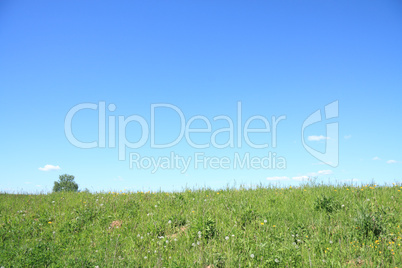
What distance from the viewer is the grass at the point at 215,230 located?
5895mm

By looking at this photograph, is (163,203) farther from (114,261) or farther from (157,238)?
(114,261)

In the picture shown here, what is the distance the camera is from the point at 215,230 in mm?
7094

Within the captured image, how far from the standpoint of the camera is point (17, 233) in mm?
8836

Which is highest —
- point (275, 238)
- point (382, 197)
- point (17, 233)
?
point (382, 197)

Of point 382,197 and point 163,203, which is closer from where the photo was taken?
point 382,197

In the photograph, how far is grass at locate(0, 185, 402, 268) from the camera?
5.89m

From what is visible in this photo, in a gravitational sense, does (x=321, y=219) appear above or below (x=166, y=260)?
above

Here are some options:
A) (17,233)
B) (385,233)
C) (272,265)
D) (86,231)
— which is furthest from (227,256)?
(17,233)

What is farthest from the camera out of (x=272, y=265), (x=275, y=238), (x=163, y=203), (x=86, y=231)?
(x=163, y=203)

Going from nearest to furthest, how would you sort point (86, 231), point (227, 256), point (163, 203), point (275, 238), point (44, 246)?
1. point (227, 256)
2. point (275, 238)
3. point (44, 246)
4. point (86, 231)
5. point (163, 203)

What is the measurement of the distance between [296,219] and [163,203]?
4321mm

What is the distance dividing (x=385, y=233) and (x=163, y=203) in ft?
20.6

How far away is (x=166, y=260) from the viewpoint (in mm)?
6328

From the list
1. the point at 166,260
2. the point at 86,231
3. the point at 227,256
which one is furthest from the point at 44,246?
the point at 227,256
